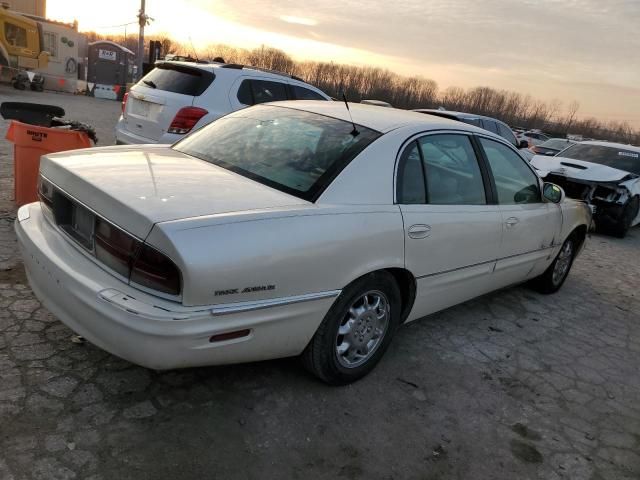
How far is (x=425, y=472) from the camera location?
250cm

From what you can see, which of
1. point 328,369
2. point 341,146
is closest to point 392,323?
point 328,369

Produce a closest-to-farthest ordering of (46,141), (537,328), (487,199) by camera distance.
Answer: (487,199)
(537,328)
(46,141)

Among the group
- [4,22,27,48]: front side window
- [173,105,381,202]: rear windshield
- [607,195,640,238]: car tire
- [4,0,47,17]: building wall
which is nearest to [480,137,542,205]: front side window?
[173,105,381,202]: rear windshield

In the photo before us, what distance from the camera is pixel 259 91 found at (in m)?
7.33

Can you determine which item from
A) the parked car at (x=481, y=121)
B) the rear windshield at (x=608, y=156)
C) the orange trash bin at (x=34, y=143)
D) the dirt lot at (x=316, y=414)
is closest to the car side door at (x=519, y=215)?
the dirt lot at (x=316, y=414)

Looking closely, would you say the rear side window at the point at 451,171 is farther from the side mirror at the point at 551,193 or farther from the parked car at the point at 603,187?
the parked car at the point at 603,187

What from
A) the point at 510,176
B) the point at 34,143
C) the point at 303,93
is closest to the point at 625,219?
the point at 303,93

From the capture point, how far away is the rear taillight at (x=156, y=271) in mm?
2158

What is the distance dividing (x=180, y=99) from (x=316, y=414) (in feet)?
16.0

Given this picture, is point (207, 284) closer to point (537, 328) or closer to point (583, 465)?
point (583, 465)

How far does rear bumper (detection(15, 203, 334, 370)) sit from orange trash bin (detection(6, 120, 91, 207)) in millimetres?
2544

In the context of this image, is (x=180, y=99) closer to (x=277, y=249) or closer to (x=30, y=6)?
(x=277, y=249)

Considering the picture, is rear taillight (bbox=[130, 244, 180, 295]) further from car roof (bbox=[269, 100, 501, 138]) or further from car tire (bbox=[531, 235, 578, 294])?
car tire (bbox=[531, 235, 578, 294])

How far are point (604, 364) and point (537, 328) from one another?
0.62 m
